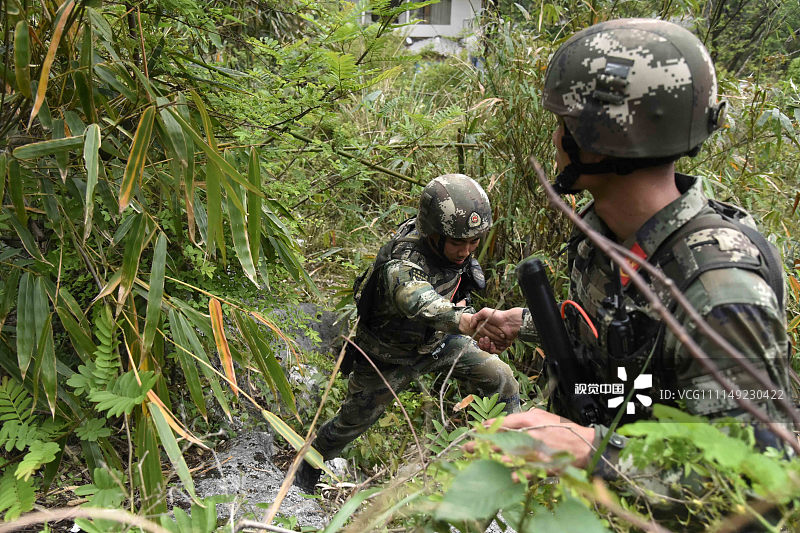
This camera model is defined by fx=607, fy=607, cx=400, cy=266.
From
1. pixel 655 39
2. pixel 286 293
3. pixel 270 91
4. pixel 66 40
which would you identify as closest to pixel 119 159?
pixel 66 40

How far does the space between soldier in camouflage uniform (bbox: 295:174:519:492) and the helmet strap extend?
105 centimetres

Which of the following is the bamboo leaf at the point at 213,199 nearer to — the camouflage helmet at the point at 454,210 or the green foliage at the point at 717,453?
the camouflage helmet at the point at 454,210

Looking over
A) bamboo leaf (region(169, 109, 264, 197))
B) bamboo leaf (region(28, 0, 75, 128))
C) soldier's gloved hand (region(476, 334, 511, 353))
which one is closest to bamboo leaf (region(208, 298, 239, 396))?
bamboo leaf (region(169, 109, 264, 197))

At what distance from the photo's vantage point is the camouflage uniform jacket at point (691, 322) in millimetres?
1122

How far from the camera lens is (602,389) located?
5.00 feet

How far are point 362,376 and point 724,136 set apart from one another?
3.02 metres

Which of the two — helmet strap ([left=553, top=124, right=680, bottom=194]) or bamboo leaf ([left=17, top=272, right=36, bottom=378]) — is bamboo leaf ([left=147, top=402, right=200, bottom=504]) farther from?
helmet strap ([left=553, top=124, right=680, bottom=194])

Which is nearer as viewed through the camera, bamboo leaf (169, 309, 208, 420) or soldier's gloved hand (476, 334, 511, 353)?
bamboo leaf (169, 309, 208, 420)

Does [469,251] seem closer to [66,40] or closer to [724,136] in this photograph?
[66,40]

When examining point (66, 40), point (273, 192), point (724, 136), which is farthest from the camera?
point (724, 136)

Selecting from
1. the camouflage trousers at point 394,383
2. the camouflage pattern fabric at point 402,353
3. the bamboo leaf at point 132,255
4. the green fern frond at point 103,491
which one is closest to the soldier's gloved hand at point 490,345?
the camouflage pattern fabric at point 402,353

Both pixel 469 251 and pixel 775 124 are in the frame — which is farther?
pixel 775 124

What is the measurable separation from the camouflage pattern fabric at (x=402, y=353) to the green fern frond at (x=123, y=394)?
4.53 ft

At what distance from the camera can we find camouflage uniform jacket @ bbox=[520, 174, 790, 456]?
1122mm
